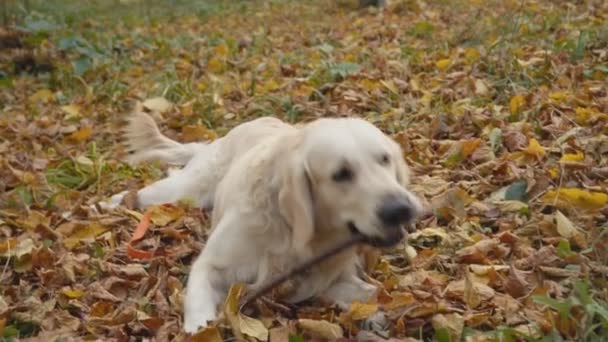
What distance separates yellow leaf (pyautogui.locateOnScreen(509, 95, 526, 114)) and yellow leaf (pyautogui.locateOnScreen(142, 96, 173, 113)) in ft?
8.68

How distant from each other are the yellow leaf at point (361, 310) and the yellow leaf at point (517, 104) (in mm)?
2497

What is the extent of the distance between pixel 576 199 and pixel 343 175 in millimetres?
1219

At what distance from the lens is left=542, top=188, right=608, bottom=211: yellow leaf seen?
3492 millimetres

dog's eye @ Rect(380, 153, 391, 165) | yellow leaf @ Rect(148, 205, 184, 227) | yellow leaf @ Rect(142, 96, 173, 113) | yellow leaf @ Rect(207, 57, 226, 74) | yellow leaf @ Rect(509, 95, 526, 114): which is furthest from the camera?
yellow leaf @ Rect(207, 57, 226, 74)

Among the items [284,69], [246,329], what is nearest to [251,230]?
[246,329]

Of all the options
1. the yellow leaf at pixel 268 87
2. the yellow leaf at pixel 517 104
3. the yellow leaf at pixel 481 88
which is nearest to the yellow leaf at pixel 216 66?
the yellow leaf at pixel 268 87

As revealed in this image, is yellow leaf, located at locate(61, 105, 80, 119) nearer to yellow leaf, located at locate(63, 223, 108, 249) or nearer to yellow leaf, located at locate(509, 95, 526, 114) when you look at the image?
yellow leaf, located at locate(63, 223, 108, 249)

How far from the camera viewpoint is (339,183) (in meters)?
2.94

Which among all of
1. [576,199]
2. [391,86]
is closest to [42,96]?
[391,86]

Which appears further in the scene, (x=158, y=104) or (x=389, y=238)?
(x=158, y=104)

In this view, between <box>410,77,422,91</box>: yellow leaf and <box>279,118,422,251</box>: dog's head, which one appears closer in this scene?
<box>279,118,422,251</box>: dog's head

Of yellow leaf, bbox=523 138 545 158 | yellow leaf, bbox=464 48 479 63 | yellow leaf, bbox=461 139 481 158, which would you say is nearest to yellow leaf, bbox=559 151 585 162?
yellow leaf, bbox=523 138 545 158

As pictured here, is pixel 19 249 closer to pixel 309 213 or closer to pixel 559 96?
pixel 309 213

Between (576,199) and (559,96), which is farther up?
(576,199)
